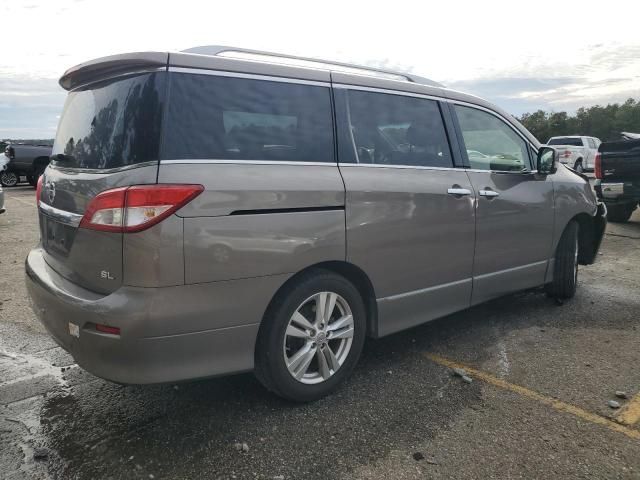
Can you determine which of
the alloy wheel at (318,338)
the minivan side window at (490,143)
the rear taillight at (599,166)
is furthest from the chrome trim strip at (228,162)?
the rear taillight at (599,166)

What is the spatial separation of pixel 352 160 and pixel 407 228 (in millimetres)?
580

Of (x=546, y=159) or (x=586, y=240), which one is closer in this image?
(x=546, y=159)

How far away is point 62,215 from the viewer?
2807 mm

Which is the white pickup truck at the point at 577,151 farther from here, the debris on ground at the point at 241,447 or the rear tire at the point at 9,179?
the debris on ground at the point at 241,447

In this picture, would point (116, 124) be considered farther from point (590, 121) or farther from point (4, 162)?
point (590, 121)

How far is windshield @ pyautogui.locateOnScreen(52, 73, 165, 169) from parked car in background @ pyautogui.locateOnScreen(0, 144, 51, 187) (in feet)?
58.1

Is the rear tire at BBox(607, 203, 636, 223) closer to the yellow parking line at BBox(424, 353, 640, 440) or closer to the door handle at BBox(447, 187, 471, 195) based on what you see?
the door handle at BBox(447, 187, 471, 195)

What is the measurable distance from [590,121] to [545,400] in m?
60.4

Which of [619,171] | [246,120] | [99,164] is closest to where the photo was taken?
[99,164]

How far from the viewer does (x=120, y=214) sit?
2.41m

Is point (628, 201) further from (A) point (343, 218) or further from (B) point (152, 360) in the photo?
(B) point (152, 360)

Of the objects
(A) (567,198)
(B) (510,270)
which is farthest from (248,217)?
(A) (567,198)

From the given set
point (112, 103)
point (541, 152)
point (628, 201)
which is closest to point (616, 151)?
point (628, 201)

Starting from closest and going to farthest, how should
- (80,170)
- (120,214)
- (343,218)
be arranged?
(120,214) < (80,170) < (343,218)
